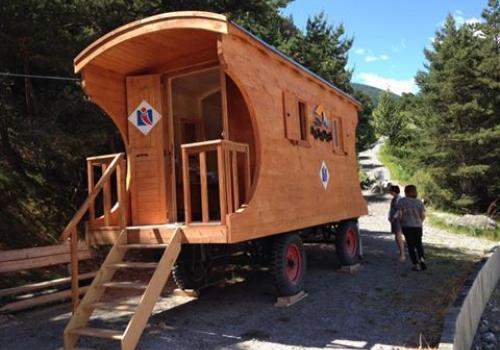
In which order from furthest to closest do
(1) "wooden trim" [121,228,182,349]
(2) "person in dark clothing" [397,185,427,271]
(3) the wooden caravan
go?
(2) "person in dark clothing" [397,185,427,271]
(3) the wooden caravan
(1) "wooden trim" [121,228,182,349]

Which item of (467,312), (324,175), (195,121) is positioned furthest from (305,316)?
(195,121)

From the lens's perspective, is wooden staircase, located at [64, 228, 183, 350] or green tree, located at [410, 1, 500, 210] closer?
wooden staircase, located at [64, 228, 183, 350]

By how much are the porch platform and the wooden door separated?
1.39ft

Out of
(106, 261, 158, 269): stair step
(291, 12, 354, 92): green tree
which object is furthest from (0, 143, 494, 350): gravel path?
(291, 12, 354, 92): green tree

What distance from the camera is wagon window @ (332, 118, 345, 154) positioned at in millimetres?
10047

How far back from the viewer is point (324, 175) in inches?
359

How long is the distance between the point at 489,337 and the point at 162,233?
189 inches

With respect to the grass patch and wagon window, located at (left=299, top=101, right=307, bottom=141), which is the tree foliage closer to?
the grass patch

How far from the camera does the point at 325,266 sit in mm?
10805

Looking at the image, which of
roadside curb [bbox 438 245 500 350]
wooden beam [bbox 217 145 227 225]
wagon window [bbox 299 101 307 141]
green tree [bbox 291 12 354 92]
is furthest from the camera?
green tree [bbox 291 12 354 92]

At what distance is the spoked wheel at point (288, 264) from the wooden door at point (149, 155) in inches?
68.5

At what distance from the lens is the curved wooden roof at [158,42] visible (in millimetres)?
5934

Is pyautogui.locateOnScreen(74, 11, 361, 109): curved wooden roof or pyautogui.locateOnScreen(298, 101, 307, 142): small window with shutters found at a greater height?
pyautogui.locateOnScreen(74, 11, 361, 109): curved wooden roof

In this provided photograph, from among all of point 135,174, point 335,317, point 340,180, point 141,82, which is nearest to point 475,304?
point 335,317
